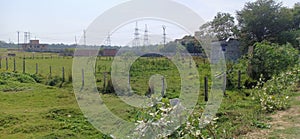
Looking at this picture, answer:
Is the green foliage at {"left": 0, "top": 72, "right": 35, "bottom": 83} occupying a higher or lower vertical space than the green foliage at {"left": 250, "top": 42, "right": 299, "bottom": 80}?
lower

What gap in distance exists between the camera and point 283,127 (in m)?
4.57

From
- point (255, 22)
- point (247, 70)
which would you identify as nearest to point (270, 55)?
point (247, 70)

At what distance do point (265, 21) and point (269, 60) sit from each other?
1227 centimetres

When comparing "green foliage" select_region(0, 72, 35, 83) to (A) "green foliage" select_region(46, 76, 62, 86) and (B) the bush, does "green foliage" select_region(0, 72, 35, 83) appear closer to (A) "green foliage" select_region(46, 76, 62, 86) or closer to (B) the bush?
(B) the bush

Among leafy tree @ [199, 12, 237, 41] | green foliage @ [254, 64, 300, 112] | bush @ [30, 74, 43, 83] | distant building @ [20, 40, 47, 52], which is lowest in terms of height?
bush @ [30, 74, 43, 83]

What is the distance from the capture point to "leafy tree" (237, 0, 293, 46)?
1998 cm

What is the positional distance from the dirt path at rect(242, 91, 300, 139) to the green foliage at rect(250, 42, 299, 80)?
312 centimetres

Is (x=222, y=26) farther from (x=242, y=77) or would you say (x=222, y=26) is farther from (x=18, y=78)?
(x=18, y=78)

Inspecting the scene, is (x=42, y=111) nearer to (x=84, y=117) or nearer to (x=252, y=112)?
(x=84, y=117)

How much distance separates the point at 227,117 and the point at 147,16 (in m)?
2.82

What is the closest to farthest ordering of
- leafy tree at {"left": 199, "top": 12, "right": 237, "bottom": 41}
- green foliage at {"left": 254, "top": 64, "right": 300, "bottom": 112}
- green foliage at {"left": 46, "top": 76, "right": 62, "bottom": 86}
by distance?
green foliage at {"left": 254, "top": 64, "right": 300, "bottom": 112}, green foliage at {"left": 46, "top": 76, "right": 62, "bottom": 86}, leafy tree at {"left": 199, "top": 12, "right": 237, "bottom": 41}

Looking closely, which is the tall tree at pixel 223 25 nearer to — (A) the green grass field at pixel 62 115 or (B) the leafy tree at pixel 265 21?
(B) the leafy tree at pixel 265 21

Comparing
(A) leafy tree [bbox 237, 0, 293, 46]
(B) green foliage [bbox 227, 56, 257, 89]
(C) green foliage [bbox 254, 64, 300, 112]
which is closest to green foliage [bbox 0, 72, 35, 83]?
(B) green foliage [bbox 227, 56, 257, 89]

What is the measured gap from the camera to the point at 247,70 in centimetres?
948
